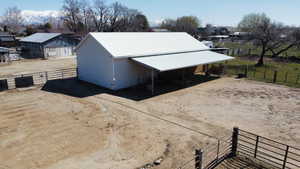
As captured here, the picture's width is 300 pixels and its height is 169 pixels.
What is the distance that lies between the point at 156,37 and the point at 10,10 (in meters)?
98.4

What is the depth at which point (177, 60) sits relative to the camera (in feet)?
62.5

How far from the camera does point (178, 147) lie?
30.1 feet

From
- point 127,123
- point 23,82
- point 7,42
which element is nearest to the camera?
point 127,123

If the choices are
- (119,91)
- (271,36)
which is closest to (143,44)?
(119,91)

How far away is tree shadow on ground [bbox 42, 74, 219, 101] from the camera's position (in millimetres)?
16719

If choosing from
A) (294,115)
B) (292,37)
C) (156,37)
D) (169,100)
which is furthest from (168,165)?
(292,37)

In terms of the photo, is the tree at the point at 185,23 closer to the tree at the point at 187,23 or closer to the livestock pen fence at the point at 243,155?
the tree at the point at 187,23

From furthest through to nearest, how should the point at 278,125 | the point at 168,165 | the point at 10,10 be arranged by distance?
the point at 10,10
the point at 278,125
the point at 168,165

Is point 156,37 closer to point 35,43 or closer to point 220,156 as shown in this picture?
point 220,156

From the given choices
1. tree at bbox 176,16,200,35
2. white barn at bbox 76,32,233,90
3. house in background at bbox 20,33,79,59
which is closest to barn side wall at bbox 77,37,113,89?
white barn at bbox 76,32,233,90

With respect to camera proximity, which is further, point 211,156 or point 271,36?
point 271,36

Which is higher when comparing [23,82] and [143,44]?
[143,44]

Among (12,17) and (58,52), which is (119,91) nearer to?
(58,52)

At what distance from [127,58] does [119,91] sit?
2.70 metres
